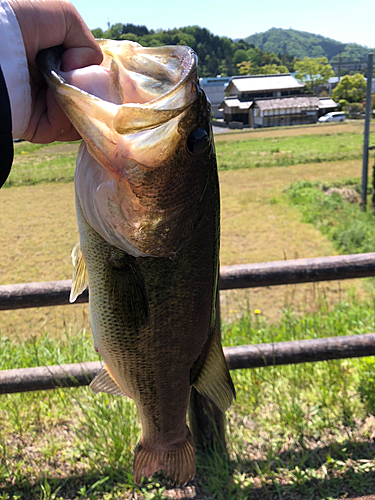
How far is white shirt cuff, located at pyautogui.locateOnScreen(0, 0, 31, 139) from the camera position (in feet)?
2.78

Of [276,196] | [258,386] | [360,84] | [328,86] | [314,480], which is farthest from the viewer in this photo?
[328,86]

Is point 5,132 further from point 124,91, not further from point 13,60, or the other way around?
point 124,91

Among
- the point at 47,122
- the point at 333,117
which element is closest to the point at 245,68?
the point at 333,117

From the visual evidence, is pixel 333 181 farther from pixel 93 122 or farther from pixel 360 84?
pixel 360 84

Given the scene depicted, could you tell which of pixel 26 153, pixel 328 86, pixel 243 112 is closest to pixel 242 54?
pixel 328 86

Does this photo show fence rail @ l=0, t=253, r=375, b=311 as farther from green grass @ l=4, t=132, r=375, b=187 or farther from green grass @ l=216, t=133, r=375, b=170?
green grass @ l=216, t=133, r=375, b=170

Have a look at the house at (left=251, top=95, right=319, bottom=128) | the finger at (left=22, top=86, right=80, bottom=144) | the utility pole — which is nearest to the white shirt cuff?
the finger at (left=22, top=86, right=80, bottom=144)

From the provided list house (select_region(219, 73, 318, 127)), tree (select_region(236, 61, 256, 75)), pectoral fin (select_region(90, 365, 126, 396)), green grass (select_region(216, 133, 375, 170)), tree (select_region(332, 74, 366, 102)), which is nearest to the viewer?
pectoral fin (select_region(90, 365, 126, 396))

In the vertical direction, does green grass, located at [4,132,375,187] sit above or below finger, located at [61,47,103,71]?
below

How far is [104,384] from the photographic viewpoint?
1286 millimetres

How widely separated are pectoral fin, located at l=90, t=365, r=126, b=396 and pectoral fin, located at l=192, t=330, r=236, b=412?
0.29 m

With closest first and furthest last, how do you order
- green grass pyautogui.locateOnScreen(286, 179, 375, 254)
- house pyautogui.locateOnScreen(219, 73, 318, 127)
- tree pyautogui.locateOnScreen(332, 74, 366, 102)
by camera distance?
green grass pyautogui.locateOnScreen(286, 179, 375, 254) → house pyautogui.locateOnScreen(219, 73, 318, 127) → tree pyautogui.locateOnScreen(332, 74, 366, 102)

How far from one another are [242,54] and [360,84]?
22.4m

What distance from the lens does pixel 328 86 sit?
47500 millimetres
